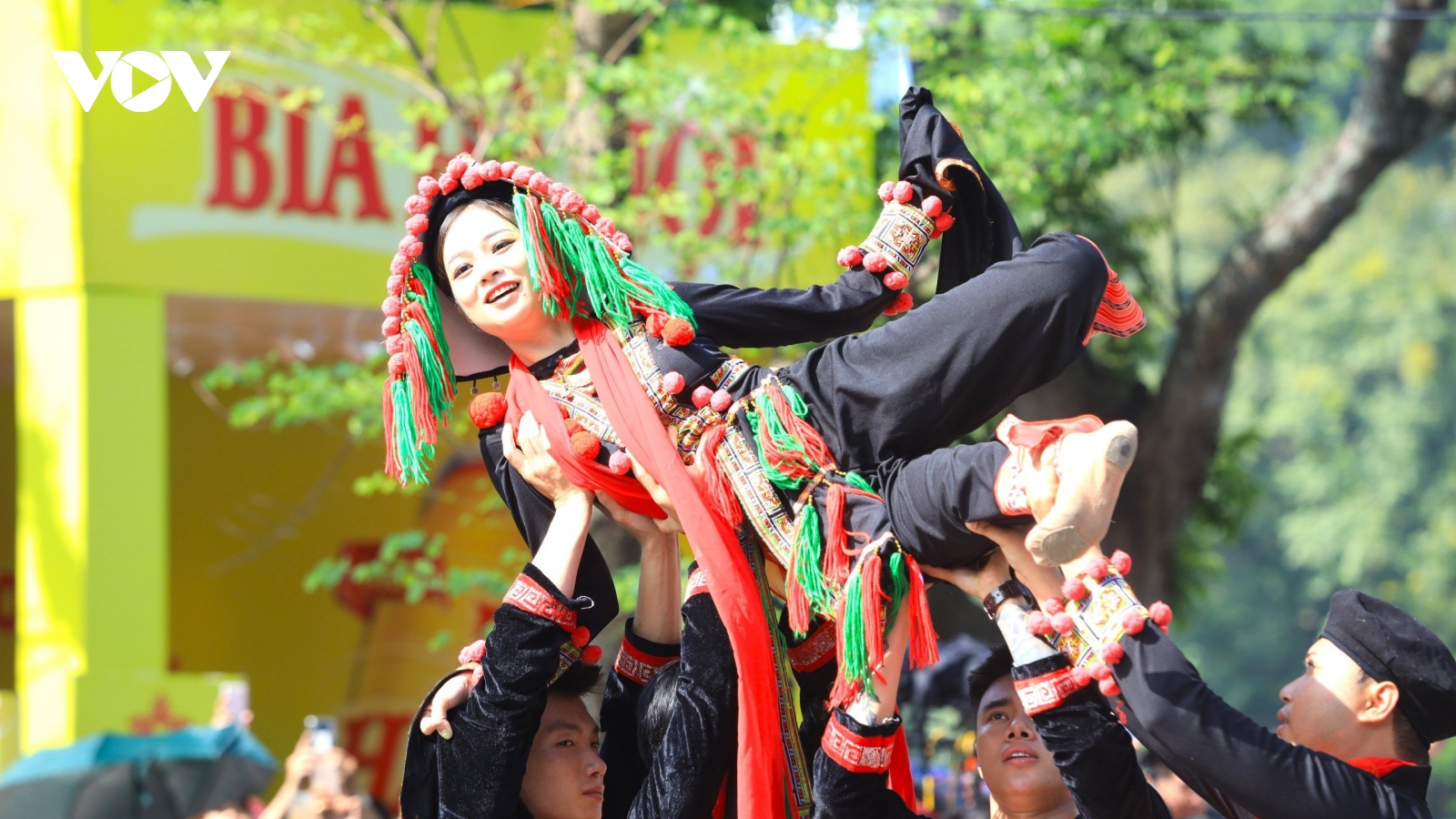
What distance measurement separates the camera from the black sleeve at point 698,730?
289 centimetres

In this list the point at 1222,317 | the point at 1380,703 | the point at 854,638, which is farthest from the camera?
the point at 1222,317

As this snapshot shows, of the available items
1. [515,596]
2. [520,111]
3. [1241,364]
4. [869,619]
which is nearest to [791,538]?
[869,619]

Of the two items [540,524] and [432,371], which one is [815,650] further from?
[432,371]

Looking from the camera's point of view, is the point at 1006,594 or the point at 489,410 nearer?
the point at 1006,594

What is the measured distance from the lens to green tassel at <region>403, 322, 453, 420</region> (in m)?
3.13

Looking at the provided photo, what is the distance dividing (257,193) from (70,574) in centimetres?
203

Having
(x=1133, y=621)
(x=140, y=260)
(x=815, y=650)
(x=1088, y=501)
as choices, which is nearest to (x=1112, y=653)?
(x=1133, y=621)

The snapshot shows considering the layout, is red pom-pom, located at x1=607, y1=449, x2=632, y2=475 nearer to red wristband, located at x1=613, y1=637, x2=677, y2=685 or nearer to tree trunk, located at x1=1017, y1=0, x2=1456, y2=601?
red wristband, located at x1=613, y1=637, x2=677, y2=685

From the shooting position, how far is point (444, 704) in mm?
3031

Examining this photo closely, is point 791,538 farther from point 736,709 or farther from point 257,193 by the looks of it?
point 257,193

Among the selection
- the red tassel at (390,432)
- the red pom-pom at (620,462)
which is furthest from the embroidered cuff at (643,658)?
the red tassel at (390,432)

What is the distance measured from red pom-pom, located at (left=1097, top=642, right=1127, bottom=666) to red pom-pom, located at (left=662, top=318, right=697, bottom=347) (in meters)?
0.93

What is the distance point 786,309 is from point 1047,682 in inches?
32.4

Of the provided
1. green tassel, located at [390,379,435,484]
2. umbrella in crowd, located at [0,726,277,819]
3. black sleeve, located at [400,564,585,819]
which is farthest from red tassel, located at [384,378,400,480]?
umbrella in crowd, located at [0,726,277,819]
